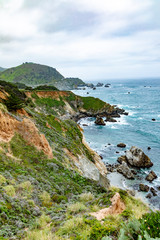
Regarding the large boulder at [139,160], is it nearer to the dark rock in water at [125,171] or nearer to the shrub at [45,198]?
the dark rock in water at [125,171]

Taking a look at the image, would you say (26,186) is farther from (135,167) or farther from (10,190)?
(135,167)

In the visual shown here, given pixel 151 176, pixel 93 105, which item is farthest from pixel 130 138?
pixel 93 105

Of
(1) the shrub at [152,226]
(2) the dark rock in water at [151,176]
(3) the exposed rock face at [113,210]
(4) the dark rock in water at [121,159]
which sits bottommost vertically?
(2) the dark rock in water at [151,176]

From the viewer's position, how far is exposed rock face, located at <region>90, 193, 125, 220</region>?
793cm

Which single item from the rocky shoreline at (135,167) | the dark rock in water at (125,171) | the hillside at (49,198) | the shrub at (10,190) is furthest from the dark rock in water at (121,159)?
the shrub at (10,190)

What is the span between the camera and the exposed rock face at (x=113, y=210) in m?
7.93

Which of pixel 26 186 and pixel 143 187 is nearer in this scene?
pixel 26 186

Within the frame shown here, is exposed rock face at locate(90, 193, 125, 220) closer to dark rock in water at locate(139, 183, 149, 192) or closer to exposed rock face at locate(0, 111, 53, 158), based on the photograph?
exposed rock face at locate(0, 111, 53, 158)

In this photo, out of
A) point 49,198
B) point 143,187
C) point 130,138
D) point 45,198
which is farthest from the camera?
point 130,138

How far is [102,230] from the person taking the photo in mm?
5816

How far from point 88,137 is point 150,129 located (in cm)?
2372

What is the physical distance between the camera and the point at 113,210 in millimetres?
8820

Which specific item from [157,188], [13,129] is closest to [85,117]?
[157,188]

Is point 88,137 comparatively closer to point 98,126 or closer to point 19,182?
point 98,126
